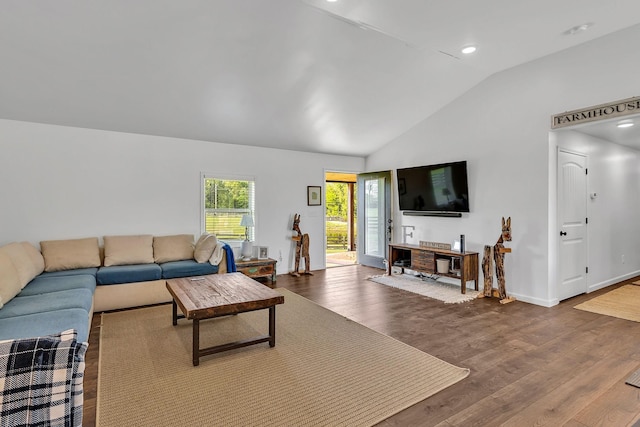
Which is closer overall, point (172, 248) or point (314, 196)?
point (172, 248)

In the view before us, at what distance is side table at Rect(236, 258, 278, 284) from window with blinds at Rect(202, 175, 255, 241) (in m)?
0.61

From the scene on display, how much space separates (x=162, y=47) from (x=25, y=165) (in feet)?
8.27

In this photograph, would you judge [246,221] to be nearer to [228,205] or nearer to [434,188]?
[228,205]

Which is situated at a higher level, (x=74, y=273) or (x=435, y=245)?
(x=435, y=245)

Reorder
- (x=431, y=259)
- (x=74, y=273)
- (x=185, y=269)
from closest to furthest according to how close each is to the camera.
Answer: (x=74, y=273) → (x=185, y=269) → (x=431, y=259)

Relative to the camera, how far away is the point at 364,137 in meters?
6.10

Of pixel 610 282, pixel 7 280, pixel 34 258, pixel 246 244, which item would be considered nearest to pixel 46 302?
pixel 7 280

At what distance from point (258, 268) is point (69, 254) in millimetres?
2492

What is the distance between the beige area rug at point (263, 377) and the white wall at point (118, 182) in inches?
70.8

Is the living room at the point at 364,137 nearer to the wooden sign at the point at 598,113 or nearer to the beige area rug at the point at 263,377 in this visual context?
the wooden sign at the point at 598,113

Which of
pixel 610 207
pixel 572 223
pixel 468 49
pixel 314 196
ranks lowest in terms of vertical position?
pixel 572 223

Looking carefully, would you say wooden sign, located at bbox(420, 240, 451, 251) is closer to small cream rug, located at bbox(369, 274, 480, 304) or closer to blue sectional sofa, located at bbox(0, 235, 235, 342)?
→ small cream rug, located at bbox(369, 274, 480, 304)

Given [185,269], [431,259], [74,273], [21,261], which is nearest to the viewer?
[21,261]

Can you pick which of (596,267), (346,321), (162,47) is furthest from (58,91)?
(596,267)
